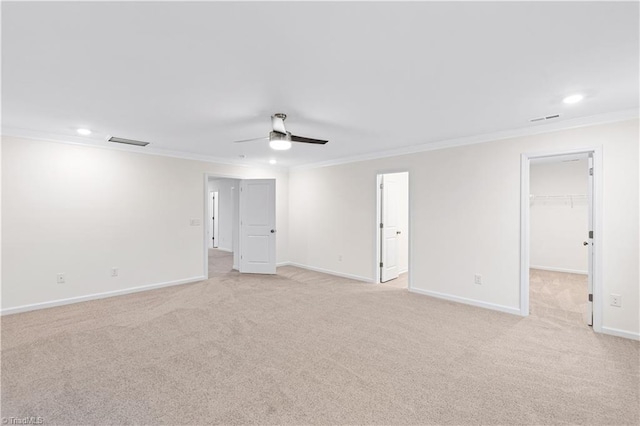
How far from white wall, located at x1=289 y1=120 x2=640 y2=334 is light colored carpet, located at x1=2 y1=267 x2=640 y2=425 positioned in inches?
20.6

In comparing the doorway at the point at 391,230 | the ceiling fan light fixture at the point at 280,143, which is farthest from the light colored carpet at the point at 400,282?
the ceiling fan light fixture at the point at 280,143

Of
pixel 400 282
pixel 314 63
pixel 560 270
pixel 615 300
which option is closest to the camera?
pixel 314 63

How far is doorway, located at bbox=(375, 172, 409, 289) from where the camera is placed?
17.7 feet

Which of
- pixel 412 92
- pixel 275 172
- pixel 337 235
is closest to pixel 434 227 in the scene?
pixel 337 235

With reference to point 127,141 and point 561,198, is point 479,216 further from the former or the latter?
point 127,141

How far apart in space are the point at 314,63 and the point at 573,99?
2536mm

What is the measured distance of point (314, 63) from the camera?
2.05 metres

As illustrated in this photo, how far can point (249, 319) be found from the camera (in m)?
3.58

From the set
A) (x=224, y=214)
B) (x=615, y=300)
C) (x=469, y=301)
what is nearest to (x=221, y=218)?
(x=224, y=214)

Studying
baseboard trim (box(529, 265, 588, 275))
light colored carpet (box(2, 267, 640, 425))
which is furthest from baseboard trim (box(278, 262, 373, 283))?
baseboard trim (box(529, 265, 588, 275))

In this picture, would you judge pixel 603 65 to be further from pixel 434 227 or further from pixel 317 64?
pixel 434 227

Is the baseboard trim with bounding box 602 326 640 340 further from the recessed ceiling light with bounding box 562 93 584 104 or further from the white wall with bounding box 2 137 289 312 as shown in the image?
the white wall with bounding box 2 137 289 312

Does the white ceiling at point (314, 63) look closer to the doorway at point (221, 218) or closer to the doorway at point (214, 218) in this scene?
the doorway at point (221, 218)

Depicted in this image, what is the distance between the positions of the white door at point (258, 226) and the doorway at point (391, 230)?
2.21 m
